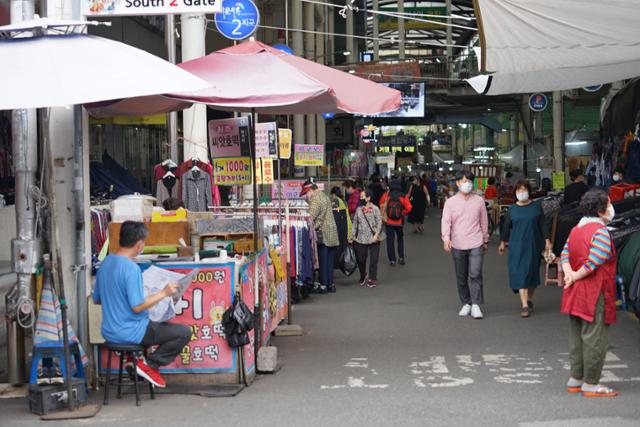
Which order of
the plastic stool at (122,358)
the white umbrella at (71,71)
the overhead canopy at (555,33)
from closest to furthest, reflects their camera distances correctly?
the white umbrella at (71,71)
the plastic stool at (122,358)
the overhead canopy at (555,33)

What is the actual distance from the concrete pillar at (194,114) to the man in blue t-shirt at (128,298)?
394 inches

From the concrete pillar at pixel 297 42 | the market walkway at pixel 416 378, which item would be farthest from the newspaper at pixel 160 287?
the concrete pillar at pixel 297 42

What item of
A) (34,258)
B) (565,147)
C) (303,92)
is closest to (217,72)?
(303,92)

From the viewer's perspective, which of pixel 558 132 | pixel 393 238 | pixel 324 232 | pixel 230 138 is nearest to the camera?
pixel 230 138

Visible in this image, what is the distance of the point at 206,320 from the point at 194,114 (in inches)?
394

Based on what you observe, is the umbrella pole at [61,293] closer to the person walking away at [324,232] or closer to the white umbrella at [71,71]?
the white umbrella at [71,71]

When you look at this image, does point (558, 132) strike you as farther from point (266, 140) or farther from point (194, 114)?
point (266, 140)

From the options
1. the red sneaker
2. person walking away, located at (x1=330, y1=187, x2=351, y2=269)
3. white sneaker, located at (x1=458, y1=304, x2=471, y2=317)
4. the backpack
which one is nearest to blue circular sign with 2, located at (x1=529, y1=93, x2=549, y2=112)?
the backpack

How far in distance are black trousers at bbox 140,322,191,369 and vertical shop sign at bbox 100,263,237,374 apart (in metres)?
0.48

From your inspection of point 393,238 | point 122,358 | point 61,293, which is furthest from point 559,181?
point 61,293

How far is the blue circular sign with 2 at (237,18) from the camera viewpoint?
791 inches

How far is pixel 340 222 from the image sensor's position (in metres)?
17.7

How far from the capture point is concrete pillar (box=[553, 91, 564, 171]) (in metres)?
35.3

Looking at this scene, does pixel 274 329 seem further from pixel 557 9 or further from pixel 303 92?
pixel 557 9
